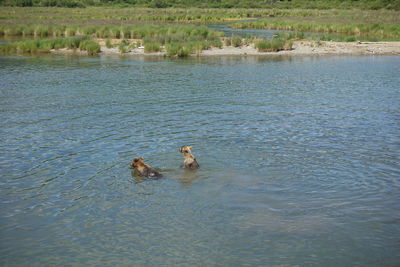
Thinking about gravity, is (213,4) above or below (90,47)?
above

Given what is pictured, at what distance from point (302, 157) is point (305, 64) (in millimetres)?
20569

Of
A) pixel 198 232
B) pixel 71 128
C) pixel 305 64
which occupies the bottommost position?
pixel 198 232

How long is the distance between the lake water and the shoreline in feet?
50.7

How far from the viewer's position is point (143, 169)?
35.3ft

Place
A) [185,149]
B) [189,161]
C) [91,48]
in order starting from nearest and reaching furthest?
[185,149], [189,161], [91,48]

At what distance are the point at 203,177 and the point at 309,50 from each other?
3029cm

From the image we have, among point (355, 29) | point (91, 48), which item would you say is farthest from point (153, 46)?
point (355, 29)

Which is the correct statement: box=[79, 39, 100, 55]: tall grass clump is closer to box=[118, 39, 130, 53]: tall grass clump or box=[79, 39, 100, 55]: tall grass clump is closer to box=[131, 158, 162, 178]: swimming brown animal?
box=[118, 39, 130, 53]: tall grass clump

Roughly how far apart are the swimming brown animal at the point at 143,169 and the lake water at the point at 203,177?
31 centimetres

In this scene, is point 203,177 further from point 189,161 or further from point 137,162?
A: point 137,162

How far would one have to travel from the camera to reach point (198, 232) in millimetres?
8328

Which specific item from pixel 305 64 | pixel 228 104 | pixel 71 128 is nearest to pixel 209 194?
pixel 71 128

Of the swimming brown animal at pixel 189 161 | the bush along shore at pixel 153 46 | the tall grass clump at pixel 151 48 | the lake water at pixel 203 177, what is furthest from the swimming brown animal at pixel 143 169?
the tall grass clump at pixel 151 48

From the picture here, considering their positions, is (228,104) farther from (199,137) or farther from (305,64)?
(305,64)
